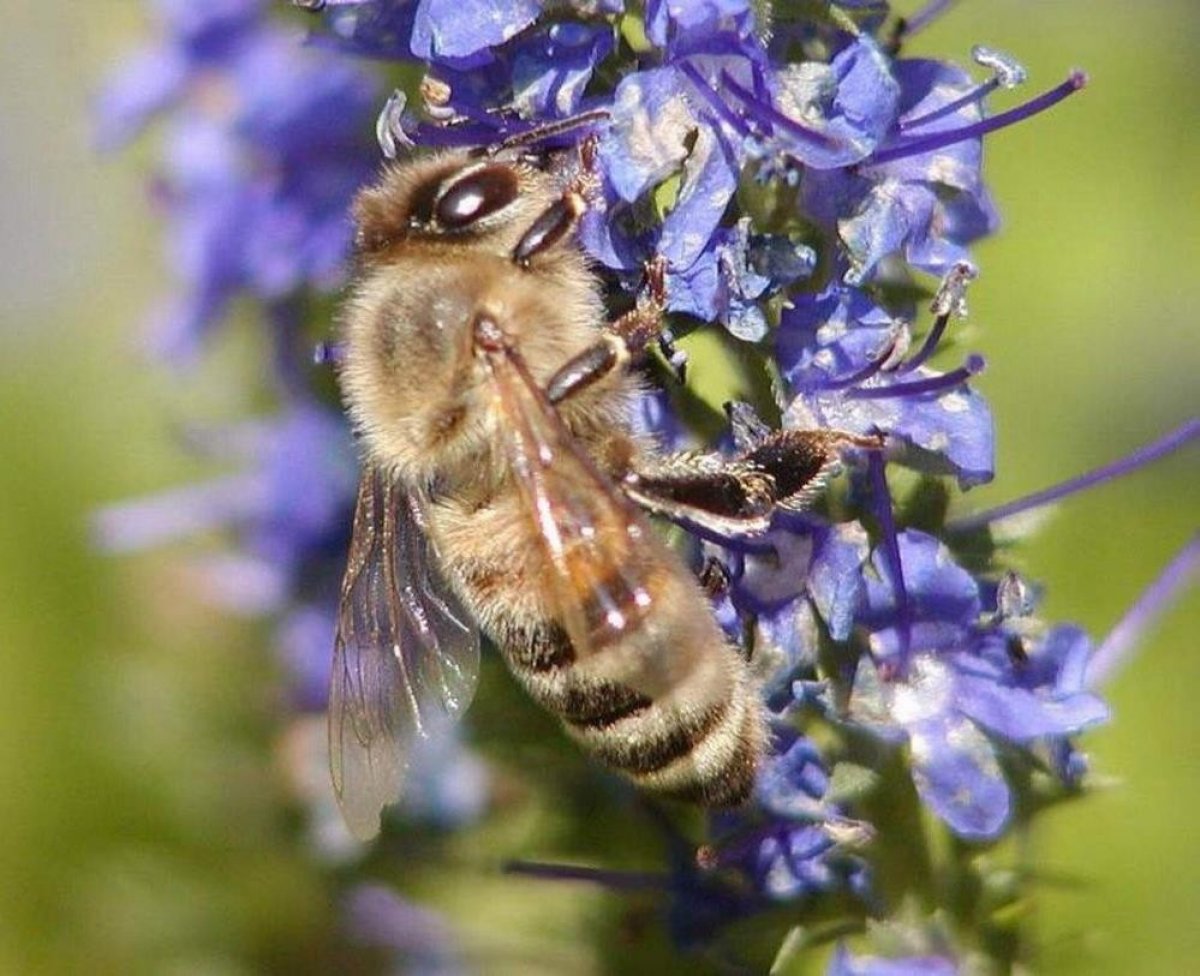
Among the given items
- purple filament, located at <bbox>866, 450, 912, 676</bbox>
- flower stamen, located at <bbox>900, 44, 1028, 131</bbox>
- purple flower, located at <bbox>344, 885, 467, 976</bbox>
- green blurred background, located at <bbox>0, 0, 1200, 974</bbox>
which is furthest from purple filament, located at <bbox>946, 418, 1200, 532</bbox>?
purple flower, located at <bbox>344, 885, 467, 976</bbox>

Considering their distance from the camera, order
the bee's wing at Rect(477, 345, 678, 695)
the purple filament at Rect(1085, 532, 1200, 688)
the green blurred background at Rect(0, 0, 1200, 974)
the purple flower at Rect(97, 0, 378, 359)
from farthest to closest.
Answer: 1. the green blurred background at Rect(0, 0, 1200, 974)
2. the purple flower at Rect(97, 0, 378, 359)
3. the purple filament at Rect(1085, 532, 1200, 688)
4. the bee's wing at Rect(477, 345, 678, 695)

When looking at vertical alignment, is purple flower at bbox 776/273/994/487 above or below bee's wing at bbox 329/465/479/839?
above

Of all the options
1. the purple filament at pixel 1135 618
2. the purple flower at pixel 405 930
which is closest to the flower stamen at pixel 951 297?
the purple filament at pixel 1135 618

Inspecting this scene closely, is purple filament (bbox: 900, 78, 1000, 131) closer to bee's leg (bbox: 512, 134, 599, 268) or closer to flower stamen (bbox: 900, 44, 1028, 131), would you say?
flower stamen (bbox: 900, 44, 1028, 131)

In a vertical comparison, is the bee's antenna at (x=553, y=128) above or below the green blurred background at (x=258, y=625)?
above

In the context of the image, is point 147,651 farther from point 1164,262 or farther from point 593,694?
point 1164,262

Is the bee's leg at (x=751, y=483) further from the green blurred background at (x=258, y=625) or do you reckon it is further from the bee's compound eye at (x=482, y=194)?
the green blurred background at (x=258, y=625)
